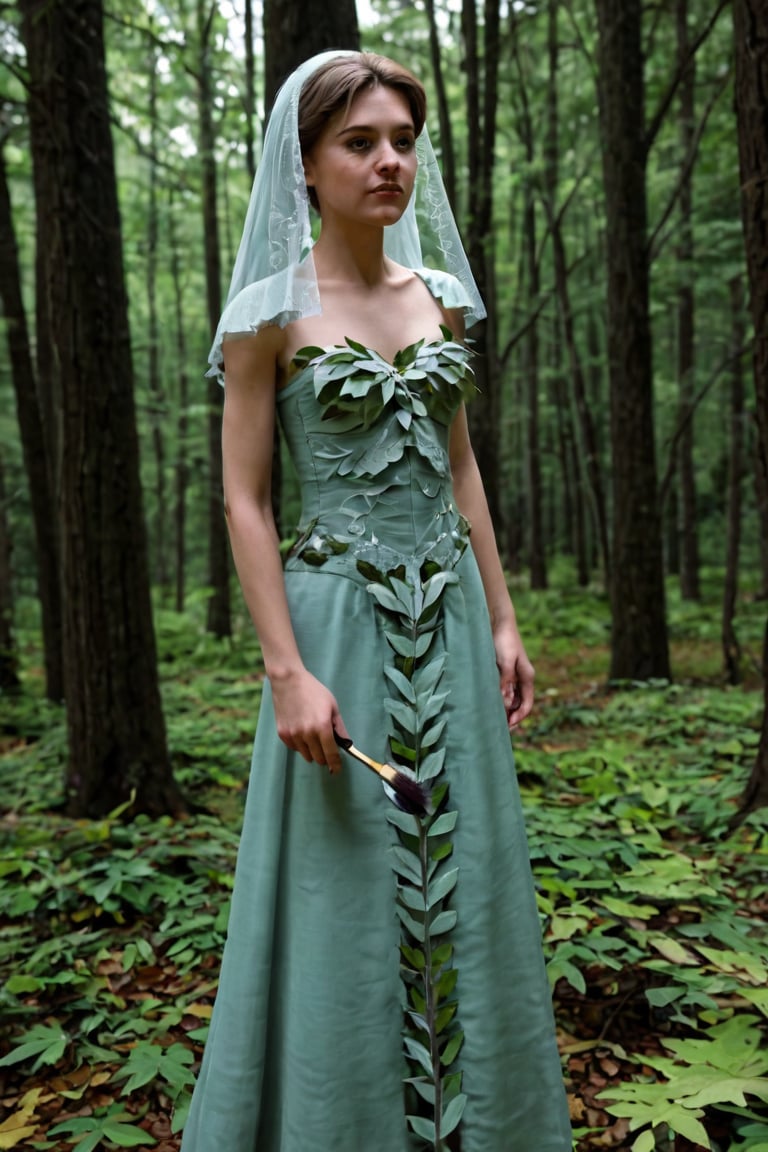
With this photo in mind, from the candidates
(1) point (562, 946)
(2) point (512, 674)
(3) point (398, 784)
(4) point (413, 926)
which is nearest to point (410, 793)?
(3) point (398, 784)

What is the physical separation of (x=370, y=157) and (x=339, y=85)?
0.14 metres

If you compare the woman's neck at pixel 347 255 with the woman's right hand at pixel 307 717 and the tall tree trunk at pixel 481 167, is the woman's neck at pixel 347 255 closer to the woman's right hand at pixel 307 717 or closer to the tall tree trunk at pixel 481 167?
the woman's right hand at pixel 307 717

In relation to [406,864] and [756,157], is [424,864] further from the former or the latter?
[756,157]

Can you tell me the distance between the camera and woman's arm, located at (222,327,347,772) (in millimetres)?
1606

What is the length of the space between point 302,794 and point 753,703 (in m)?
5.14

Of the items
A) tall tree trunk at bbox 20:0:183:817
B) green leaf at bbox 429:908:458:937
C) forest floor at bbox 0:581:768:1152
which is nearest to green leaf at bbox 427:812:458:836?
green leaf at bbox 429:908:458:937

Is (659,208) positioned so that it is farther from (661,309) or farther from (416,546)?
(416,546)

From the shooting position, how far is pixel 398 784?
164 centimetres

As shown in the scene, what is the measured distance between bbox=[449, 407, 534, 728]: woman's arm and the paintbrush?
0.39 meters

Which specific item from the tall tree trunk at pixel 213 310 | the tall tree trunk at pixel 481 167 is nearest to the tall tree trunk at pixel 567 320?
the tall tree trunk at pixel 481 167

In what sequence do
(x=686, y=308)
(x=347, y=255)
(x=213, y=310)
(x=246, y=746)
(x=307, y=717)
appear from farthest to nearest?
1. (x=686, y=308)
2. (x=213, y=310)
3. (x=246, y=746)
4. (x=347, y=255)
5. (x=307, y=717)

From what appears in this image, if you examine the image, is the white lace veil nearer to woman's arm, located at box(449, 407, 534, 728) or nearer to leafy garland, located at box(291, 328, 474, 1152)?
leafy garland, located at box(291, 328, 474, 1152)

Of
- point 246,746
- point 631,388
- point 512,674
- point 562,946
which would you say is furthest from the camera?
point 631,388

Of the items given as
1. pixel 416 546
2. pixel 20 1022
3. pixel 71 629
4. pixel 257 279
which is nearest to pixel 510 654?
pixel 416 546
